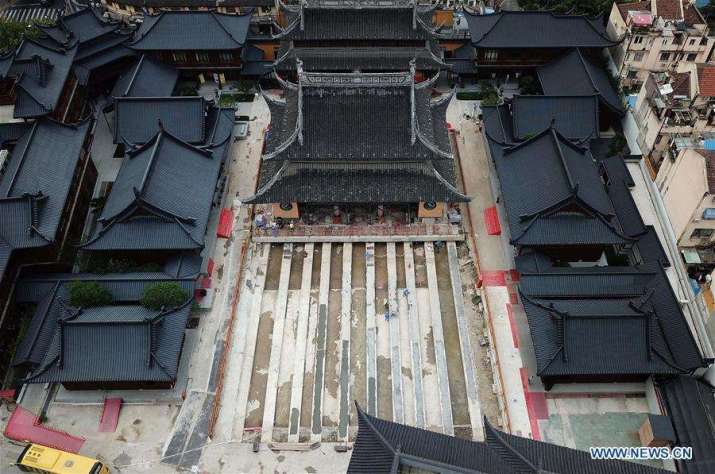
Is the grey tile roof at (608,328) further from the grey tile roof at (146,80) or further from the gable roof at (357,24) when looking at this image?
the grey tile roof at (146,80)

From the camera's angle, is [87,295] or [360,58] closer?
[87,295]

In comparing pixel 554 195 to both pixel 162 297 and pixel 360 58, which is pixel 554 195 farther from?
pixel 162 297

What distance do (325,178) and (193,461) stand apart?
22786 millimetres

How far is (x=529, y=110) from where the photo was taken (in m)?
48.9

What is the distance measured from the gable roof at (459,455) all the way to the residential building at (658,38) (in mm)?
44391

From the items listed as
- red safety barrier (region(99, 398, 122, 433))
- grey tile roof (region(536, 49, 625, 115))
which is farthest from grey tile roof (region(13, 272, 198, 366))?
grey tile roof (region(536, 49, 625, 115))

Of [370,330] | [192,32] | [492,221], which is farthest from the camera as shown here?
[192,32]

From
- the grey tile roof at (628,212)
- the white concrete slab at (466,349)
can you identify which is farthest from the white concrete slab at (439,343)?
the grey tile roof at (628,212)

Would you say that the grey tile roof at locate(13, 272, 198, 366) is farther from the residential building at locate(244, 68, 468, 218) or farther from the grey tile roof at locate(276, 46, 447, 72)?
the grey tile roof at locate(276, 46, 447, 72)

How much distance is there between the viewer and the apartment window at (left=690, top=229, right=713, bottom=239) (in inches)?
1577

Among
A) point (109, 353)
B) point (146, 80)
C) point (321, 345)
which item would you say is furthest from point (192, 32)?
point (321, 345)

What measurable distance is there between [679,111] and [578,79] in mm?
11046

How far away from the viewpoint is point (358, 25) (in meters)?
55.6

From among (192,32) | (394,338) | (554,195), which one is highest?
(192,32)
